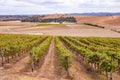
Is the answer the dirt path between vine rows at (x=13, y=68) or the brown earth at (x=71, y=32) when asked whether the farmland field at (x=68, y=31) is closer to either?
the brown earth at (x=71, y=32)

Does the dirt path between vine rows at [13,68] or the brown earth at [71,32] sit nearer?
the dirt path between vine rows at [13,68]

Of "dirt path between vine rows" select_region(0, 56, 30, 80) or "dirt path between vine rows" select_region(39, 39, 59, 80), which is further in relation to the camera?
"dirt path between vine rows" select_region(0, 56, 30, 80)

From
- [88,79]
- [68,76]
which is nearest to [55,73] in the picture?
[68,76]

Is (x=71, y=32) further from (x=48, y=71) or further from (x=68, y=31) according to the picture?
(x=48, y=71)

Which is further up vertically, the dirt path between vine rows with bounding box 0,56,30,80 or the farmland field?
the dirt path between vine rows with bounding box 0,56,30,80

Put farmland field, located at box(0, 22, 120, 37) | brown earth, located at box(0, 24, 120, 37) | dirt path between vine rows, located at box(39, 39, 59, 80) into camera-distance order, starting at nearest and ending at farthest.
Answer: dirt path between vine rows, located at box(39, 39, 59, 80), brown earth, located at box(0, 24, 120, 37), farmland field, located at box(0, 22, 120, 37)

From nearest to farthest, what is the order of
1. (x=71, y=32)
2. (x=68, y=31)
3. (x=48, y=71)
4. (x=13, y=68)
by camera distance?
(x=48, y=71)
(x=13, y=68)
(x=71, y=32)
(x=68, y=31)

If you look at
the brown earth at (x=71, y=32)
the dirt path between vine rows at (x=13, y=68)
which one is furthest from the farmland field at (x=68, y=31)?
the dirt path between vine rows at (x=13, y=68)

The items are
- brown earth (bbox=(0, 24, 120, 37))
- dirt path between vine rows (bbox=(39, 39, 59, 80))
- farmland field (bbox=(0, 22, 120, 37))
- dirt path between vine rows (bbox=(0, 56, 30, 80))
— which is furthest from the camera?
farmland field (bbox=(0, 22, 120, 37))

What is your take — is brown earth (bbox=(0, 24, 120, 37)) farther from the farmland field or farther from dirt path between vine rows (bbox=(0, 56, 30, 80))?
dirt path between vine rows (bbox=(0, 56, 30, 80))

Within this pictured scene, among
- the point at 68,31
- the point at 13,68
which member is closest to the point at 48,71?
the point at 13,68

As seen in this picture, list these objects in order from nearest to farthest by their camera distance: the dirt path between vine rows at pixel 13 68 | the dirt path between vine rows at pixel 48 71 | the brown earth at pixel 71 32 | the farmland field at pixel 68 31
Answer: the dirt path between vine rows at pixel 48 71
the dirt path between vine rows at pixel 13 68
the brown earth at pixel 71 32
the farmland field at pixel 68 31

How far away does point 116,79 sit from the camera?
29.0 metres

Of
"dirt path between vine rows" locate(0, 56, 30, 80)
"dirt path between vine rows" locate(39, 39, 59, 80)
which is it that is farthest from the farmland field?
"dirt path between vine rows" locate(0, 56, 30, 80)
